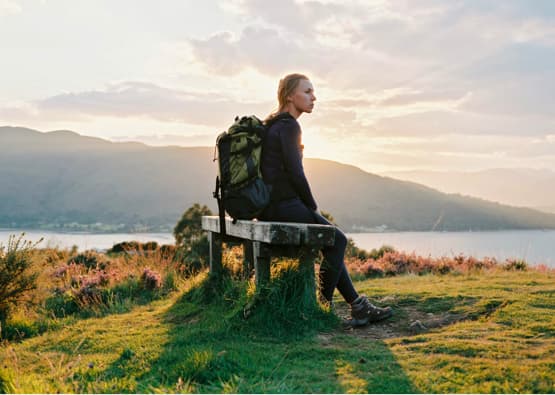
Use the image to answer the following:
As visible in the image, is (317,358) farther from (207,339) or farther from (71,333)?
(71,333)

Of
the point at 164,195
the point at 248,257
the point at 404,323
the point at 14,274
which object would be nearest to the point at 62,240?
the point at 14,274

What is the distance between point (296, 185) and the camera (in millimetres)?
5199

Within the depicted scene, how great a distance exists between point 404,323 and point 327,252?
1.07m

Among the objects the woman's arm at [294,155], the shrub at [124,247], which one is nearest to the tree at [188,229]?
the shrub at [124,247]

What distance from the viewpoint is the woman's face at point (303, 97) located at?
17.6ft

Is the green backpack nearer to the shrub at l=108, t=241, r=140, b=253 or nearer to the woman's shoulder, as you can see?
the woman's shoulder

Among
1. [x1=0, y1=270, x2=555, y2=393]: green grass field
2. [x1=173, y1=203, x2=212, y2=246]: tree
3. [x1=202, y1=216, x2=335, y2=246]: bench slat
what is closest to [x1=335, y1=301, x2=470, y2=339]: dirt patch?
[x1=0, y1=270, x2=555, y2=393]: green grass field

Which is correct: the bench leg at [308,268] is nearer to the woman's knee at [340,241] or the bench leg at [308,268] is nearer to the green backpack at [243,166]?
the woman's knee at [340,241]

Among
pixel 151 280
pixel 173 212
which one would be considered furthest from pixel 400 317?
pixel 173 212

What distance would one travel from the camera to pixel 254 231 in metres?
5.09

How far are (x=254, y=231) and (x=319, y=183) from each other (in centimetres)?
11312

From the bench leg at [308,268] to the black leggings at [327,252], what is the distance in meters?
0.24

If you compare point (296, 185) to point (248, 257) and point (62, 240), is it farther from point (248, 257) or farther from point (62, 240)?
point (62, 240)

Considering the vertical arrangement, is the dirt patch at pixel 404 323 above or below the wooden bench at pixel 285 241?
below
